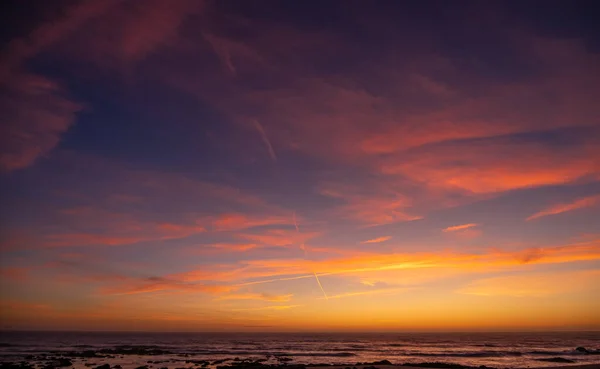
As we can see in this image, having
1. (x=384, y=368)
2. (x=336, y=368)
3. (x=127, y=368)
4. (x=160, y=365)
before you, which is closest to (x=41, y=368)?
(x=127, y=368)

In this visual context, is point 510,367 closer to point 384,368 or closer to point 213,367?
point 384,368

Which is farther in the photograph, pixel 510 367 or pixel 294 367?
pixel 510 367

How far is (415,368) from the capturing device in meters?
49.1

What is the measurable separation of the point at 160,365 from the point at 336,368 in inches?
1001

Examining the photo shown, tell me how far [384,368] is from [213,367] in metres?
23.1

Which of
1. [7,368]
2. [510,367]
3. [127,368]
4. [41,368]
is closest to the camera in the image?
[7,368]

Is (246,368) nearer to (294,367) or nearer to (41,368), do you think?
(294,367)

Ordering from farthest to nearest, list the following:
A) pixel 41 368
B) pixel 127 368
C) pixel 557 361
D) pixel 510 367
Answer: pixel 557 361, pixel 510 367, pixel 127 368, pixel 41 368

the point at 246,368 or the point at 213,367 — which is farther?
the point at 213,367

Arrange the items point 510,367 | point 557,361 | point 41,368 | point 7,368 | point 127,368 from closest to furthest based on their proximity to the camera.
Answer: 1. point 7,368
2. point 41,368
3. point 127,368
4. point 510,367
5. point 557,361

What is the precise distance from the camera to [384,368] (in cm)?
4716

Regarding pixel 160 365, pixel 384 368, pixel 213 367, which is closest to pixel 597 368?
pixel 384 368

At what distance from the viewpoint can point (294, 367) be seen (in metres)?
48.9

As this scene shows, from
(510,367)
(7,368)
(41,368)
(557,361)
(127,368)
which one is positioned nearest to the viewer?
(7,368)
